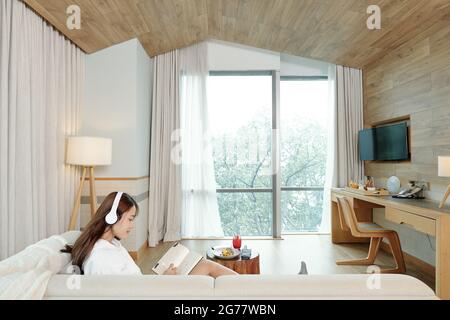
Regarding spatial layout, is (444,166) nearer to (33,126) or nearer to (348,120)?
(348,120)

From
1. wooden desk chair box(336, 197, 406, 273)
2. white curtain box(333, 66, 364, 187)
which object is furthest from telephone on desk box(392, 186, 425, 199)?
white curtain box(333, 66, 364, 187)

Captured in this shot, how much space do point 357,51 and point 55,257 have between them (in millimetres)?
3847

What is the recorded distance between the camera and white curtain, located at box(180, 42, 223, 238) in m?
4.16

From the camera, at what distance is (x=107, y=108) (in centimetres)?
337

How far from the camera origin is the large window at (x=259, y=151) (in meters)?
4.35

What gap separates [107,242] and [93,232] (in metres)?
0.10

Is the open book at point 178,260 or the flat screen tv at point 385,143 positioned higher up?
the flat screen tv at point 385,143

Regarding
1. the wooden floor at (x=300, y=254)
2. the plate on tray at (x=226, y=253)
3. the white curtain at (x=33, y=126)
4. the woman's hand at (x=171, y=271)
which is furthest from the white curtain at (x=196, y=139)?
the woman's hand at (x=171, y=271)

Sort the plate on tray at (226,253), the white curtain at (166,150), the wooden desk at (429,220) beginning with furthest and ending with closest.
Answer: the white curtain at (166,150) → the plate on tray at (226,253) → the wooden desk at (429,220)

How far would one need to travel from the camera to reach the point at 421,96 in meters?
3.03

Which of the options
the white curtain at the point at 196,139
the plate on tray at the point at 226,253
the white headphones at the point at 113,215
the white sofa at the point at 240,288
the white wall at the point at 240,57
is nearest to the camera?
the white sofa at the point at 240,288

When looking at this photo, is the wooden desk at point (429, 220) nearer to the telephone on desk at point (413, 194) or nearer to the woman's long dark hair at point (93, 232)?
the telephone on desk at point (413, 194)

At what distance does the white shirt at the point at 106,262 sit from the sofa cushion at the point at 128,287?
262 mm

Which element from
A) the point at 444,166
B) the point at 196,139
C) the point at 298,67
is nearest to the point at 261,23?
the point at 298,67
